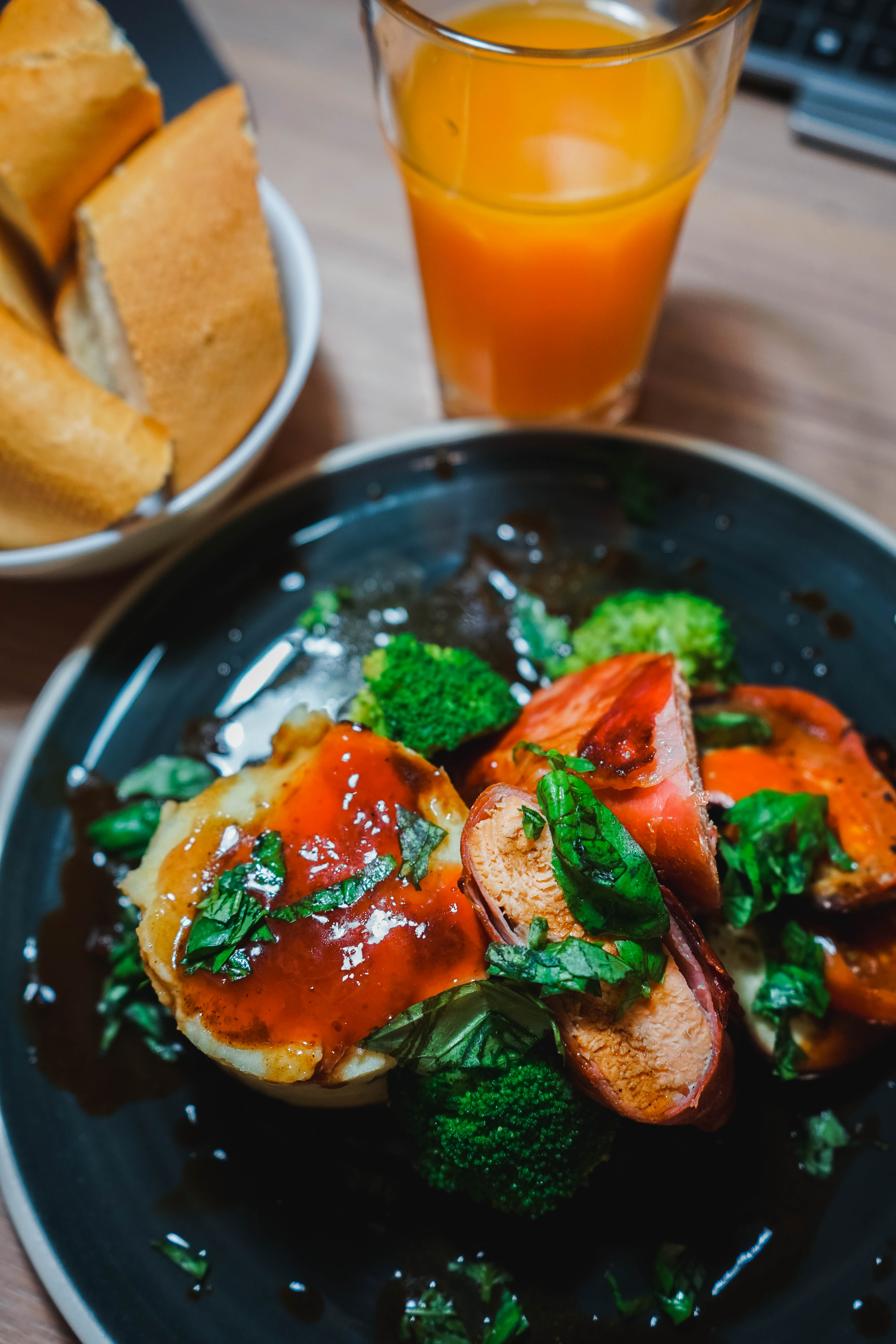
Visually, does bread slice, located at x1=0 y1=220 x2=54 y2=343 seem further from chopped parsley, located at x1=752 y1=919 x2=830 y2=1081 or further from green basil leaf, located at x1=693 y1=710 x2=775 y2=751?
chopped parsley, located at x1=752 y1=919 x2=830 y2=1081

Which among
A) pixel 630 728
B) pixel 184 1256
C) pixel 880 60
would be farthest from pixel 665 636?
pixel 880 60

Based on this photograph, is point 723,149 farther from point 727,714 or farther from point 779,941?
point 779,941

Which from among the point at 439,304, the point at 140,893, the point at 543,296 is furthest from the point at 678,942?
the point at 439,304

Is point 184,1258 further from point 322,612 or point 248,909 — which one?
point 322,612

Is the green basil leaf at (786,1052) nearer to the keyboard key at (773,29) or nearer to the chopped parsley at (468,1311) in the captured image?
the chopped parsley at (468,1311)

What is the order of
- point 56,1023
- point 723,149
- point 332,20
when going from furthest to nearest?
1. point 332,20
2. point 723,149
3. point 56,1023
